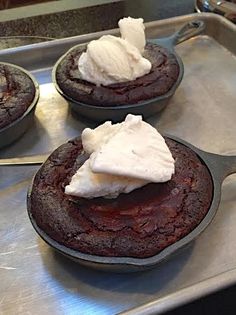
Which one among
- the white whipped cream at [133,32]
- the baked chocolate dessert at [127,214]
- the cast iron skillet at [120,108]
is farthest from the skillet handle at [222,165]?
the white whipped cream at [133,32]

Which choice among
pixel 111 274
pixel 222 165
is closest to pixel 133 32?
pixel 222 165

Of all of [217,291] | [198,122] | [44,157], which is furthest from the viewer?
[198,122]

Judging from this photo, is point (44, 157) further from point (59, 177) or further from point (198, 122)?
point (198, 122)

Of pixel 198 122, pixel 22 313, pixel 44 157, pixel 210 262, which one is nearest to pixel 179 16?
pixel 198 122

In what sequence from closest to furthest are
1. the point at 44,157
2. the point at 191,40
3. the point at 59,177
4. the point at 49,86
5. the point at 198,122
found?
the point at 59,177
the point at 44,157
the point at 198,122
the point at 49,86
the point at 191,40

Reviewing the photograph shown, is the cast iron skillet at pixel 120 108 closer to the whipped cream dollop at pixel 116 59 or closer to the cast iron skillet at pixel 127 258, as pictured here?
the whipped cream dollop at pixel 116 59

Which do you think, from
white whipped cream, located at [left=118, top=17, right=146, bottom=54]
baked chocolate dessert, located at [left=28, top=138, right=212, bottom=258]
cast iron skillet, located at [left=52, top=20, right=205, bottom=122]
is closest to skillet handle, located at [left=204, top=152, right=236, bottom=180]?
baked chocolate dessert, located at [left=28, top=138, right=212, bottom=258]
